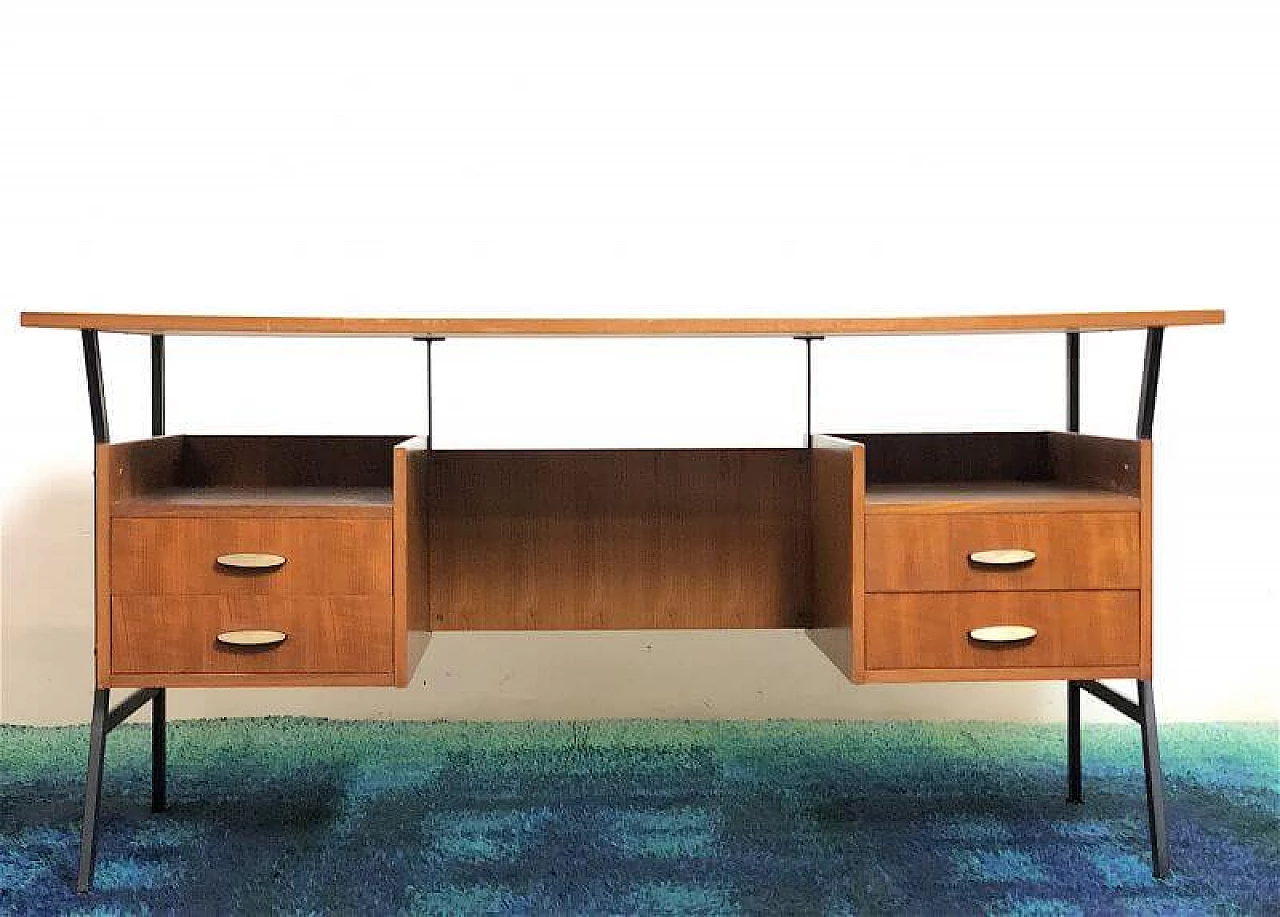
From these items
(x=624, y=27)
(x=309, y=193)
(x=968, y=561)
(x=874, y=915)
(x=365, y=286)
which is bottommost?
(x=874, y=915)

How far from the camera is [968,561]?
2.18m

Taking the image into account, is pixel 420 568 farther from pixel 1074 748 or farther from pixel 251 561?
pixel 1074 748

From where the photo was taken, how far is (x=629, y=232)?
320cm

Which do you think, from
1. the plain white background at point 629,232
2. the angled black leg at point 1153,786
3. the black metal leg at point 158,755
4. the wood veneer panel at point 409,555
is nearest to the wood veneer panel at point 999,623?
the angled black leg at point 1153,786

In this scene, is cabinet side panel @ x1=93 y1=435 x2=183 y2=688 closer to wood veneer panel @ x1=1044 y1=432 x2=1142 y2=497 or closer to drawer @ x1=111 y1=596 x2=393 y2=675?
drawer @ x1=111 y1=596 x2=393 y2=675

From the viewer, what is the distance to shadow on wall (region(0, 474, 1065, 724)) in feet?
10.8

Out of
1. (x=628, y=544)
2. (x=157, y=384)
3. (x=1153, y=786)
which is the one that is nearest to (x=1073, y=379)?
(x=1153, y=786)

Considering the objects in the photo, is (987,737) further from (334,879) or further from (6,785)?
(6,785)

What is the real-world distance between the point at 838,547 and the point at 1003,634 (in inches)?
11.3

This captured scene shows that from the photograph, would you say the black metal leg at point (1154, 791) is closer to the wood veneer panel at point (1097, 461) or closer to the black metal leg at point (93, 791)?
the wood veneer panel at point (1097, 461)

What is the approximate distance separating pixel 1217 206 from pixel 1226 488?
0.64 meters

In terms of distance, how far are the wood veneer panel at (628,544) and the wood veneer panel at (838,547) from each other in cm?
10

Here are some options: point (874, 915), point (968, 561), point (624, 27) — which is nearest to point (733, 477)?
point (968, 561)

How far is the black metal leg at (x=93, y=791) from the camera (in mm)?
2193
